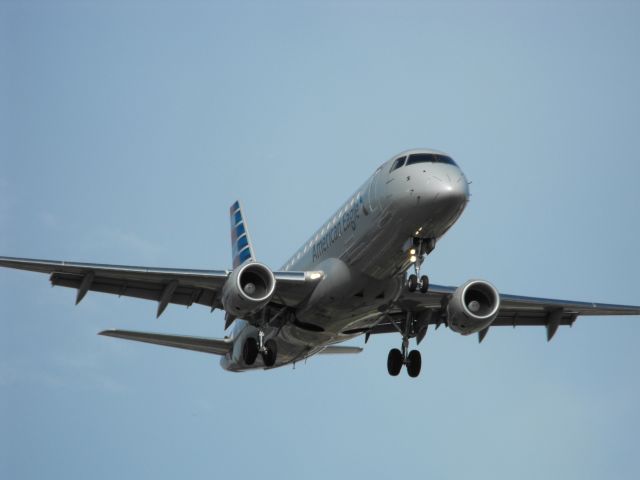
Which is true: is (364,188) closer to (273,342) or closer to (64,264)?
(273,342)

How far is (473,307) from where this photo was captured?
108 feet

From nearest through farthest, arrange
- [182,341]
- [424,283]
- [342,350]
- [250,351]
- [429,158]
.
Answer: [424,283]
[429,158]
[250,351]
[182,341]
[342,350]

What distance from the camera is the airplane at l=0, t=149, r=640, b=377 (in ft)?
94.5

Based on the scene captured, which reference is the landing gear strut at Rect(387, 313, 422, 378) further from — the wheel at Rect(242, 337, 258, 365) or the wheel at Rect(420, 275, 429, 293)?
the wheel at Rect(420, 275, 429, 293)

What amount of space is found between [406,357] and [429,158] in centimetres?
891

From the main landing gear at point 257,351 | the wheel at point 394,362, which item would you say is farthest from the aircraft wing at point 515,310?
the main landing gear at point 257,351

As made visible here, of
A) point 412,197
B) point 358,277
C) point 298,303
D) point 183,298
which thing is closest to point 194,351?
point 183,298

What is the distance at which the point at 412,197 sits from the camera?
28.2m

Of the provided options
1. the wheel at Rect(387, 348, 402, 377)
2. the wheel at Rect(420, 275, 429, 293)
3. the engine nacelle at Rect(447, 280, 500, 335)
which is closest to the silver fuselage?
the wheel at Rect(420, 275, 429, 293)

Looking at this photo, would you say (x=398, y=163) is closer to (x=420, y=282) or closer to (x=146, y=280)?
(x=420, y=282)

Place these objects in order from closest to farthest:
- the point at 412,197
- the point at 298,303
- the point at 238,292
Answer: the point at 412,197 < the point at 238,292 < the point at 298,303

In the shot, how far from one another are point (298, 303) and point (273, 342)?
2.34m

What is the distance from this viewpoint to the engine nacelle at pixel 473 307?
32.3 meters

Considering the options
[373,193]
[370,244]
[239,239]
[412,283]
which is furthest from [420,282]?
[239,239]
